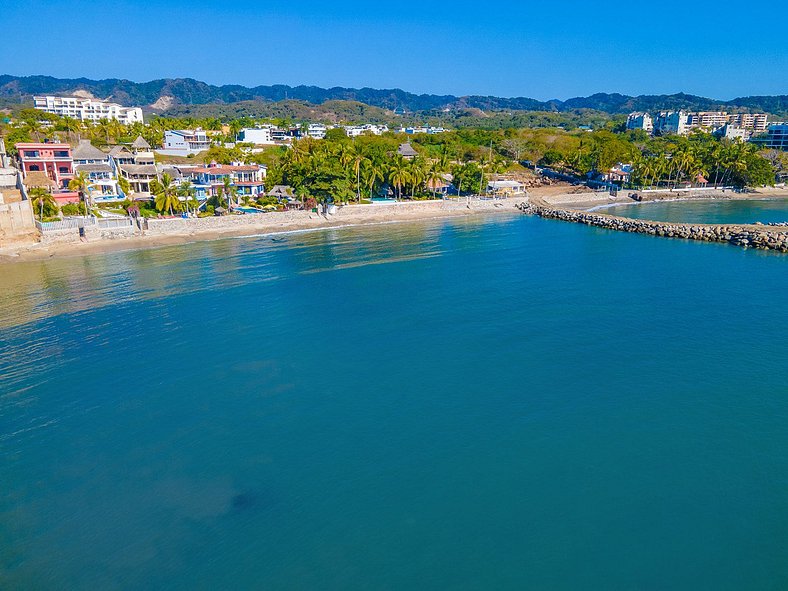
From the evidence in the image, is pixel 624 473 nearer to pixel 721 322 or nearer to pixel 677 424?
pixel 677 424

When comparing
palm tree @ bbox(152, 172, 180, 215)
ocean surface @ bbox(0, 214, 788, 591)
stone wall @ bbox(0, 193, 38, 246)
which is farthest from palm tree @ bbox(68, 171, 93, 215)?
ocean surface @ bbox(0, 214, 788, 591)

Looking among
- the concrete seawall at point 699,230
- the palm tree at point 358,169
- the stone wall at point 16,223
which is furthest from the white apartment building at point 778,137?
the stone wall at point 16,223

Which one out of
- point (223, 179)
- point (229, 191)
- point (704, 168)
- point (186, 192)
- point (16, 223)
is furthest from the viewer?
point (704, 168)

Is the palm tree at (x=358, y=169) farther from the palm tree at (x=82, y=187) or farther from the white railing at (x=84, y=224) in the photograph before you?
the palm tree at (x=82, y=187)

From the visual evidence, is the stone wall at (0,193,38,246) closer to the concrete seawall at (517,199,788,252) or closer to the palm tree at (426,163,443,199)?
the palm tree at (426,163,443,199)

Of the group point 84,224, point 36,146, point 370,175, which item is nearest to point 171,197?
point 84,224

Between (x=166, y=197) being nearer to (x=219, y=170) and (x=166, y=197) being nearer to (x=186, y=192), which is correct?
(x=186, y=192)
